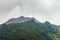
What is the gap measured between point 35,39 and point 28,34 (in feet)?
41.9

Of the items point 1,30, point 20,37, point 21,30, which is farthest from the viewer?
point 1,30

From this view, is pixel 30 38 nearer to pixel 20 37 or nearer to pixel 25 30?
pixel 20 37

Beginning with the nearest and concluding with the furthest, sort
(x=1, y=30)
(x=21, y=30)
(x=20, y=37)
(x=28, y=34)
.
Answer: (x=20, y=37)
(x=28, y=34)
(x=21, y=30)
(x=1, y=30)

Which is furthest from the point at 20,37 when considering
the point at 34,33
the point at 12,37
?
the point at 34,33

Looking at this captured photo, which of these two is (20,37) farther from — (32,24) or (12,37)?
(32,24)

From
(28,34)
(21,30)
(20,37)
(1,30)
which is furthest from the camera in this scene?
(1,30)

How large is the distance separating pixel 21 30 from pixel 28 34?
1330 centimetres

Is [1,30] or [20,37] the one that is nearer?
[20,37]

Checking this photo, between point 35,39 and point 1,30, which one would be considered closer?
point 35,39

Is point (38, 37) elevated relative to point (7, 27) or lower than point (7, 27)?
lower

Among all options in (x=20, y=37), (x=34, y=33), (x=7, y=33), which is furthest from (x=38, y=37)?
(x=7, y=33)

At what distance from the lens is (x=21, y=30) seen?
179 m

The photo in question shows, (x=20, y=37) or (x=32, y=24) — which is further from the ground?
(x=32, y=24)

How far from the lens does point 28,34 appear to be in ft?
552
